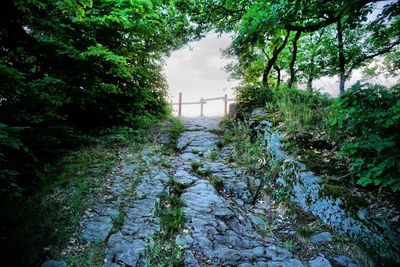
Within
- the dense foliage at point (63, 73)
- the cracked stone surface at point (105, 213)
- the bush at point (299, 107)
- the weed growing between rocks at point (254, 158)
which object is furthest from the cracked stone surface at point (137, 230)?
the bush at point (299, 107)

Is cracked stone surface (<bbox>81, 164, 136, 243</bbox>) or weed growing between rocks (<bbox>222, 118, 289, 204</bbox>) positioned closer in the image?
cracked stone surface (<bbox>81, 164, 136, 243</bbox>)

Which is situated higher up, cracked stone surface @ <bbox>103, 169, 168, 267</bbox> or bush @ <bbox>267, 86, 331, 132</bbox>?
bush @ <bbox>267, 86, 331, 132</bbox>

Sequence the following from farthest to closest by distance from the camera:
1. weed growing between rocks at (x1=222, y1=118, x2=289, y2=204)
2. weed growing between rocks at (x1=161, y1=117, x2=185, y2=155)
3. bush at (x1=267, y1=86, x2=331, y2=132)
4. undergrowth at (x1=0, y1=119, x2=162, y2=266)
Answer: weed growing between rocks at (x1=161, y1=117, x2=185, y2=155) < bush at (x1=267, y1=86, x2=331, y2=132) < weed growing between rocks at (x1=222, y1=118, x2=289, y2=204) < undergrowth at (x1=0, y1=119, x2=162, y2=266)

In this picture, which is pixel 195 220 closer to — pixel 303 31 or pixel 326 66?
pixel 303 31

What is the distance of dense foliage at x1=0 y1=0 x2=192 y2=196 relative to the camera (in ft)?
12.8

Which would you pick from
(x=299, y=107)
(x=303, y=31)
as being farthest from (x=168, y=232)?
(x=303, y=31)

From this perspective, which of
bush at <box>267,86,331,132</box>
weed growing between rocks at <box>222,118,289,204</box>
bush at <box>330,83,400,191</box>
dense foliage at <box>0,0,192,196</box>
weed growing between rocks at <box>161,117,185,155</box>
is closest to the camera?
bush at <box>330,83,400,191</box>

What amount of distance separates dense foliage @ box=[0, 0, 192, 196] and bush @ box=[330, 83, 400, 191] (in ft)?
13.9

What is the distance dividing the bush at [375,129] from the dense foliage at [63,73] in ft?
13.9

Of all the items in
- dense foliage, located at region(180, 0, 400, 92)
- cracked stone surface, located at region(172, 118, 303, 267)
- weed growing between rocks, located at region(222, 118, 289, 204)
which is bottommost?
cracked stone surface, located at region(172, 118, 303, 267)

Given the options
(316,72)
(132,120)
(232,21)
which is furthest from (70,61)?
(316,72)

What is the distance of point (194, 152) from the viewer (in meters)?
7.28

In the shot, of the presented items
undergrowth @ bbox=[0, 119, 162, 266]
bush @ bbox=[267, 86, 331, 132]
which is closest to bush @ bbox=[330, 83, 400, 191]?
bush @ bbox=[267, 86, 331, 132]

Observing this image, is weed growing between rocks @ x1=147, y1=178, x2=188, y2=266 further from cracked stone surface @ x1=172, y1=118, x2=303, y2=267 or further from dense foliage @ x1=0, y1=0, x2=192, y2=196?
dense foliage @ x1=0, y1=0, x2=192, y2=196
